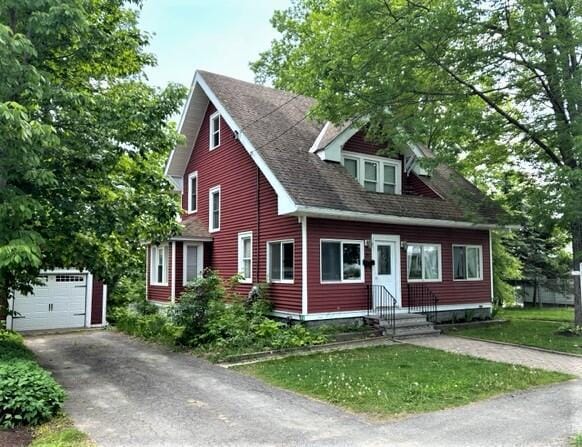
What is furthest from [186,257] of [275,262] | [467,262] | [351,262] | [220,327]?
[467,262]

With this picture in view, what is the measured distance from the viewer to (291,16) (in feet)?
99.1

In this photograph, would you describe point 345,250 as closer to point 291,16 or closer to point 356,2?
point 356,2

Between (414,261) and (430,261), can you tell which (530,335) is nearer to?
(430,261)

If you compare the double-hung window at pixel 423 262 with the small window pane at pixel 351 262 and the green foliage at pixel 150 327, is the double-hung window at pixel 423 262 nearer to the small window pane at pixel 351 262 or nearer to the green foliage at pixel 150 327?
the small window pane at pixel 351 262

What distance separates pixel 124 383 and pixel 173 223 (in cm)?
409

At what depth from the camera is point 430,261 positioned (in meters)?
15.9

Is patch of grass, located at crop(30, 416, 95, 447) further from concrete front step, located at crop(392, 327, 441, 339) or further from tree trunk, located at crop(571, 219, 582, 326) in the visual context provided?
tree trunk, located at crop(571, 219, 582, 326)

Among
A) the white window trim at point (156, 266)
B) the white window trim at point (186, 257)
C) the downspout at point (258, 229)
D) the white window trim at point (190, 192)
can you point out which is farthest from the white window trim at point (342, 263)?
the white window trim at point (190, 192)

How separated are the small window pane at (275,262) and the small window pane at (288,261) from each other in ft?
0.88

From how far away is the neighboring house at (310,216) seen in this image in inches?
517

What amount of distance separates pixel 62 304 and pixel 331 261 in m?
10.0

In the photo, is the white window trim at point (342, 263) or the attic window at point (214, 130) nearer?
the white window trim at point (342, 263)

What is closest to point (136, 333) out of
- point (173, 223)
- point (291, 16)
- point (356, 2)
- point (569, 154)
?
point (173, 223)

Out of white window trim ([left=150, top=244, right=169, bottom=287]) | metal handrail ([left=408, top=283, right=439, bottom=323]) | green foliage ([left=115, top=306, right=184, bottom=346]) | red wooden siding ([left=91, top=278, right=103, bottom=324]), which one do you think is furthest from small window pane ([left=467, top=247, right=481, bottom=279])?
red wooden siding ([left=91, top=278, right=103, bottom=324])
